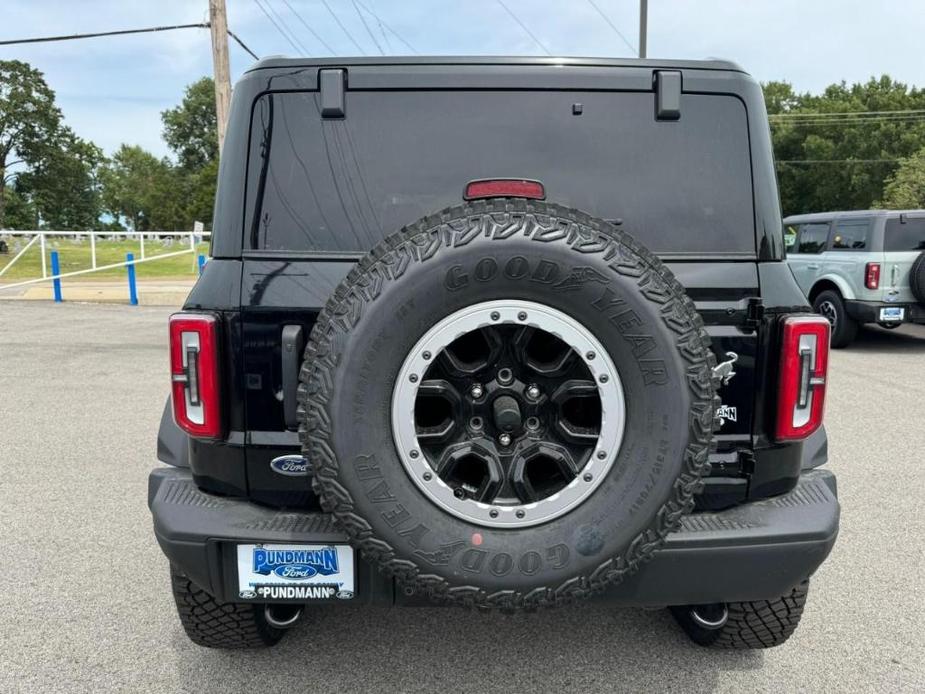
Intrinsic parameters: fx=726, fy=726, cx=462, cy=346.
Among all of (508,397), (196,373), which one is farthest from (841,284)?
(196,373)

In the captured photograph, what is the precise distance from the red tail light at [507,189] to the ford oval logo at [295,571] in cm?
118

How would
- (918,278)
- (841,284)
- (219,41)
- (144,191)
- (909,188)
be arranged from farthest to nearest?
(144,191)
(909,188)
(219,41)
(841,284)
(918,278)

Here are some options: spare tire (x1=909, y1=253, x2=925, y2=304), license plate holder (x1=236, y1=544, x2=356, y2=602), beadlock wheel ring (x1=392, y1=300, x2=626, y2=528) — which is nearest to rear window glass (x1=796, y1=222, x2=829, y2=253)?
spare tire (x1=909, y1=253, x2=925, y2=304)

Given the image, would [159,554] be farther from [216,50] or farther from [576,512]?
[216,50]

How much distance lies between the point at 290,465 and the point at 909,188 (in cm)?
4014

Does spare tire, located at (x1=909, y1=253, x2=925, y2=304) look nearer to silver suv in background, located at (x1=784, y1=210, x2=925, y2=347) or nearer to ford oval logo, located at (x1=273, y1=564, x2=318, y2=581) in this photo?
silver suv in background, located at (x1=784, y1=210, x2=925, y2=347)

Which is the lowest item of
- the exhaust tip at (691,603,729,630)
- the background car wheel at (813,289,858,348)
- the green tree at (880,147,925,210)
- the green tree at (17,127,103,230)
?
the exhaust tip at (691,603,729,630)

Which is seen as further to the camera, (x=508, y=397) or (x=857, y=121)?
(x=857, y=121)

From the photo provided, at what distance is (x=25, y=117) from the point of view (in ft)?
207

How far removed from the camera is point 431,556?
179cm

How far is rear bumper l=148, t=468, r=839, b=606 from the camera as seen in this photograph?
2.02 m

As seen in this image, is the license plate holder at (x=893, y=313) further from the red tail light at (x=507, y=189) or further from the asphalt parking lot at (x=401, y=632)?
the red tail light at (x=507, y=189)

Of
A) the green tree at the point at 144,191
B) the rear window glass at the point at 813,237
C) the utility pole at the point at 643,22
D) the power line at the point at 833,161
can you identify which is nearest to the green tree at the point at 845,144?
the power line at the point at 833,161

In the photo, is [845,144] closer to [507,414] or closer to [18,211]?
[507,414]
